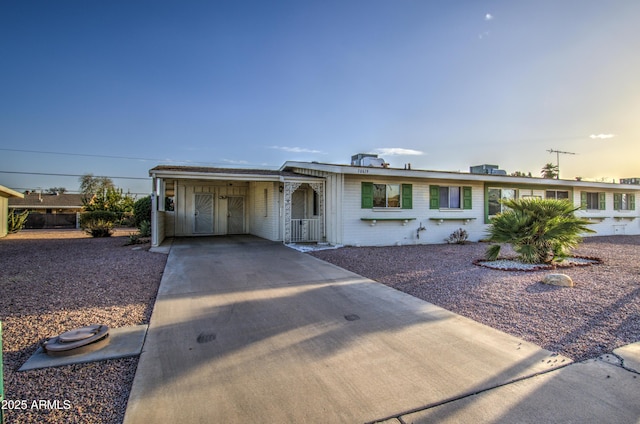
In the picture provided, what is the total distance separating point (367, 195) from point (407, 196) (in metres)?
1.84

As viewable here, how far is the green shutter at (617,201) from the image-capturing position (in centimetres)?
1767

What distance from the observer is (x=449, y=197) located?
13.4 metres

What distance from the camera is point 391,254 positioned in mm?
9750

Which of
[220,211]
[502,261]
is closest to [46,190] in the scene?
[220,211]

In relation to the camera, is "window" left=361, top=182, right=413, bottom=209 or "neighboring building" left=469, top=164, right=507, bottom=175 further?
"neighboring building" left=469, top=164, right=507, bottom=175

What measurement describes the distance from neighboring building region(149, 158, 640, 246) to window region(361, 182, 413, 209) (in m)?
0.04

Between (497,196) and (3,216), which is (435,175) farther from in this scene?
(3,216)

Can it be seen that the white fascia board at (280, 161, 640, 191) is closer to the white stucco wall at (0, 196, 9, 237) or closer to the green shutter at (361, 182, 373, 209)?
the green shutter at (361, 182, 373, 209)

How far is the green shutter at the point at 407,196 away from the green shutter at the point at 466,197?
2.81 meters

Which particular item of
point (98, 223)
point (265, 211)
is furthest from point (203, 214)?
point (98, 223)

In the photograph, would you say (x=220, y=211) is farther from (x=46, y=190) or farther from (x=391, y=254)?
(x=46, y=190)

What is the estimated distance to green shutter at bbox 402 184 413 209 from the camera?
40.5 feet

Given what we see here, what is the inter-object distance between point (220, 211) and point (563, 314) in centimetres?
1490

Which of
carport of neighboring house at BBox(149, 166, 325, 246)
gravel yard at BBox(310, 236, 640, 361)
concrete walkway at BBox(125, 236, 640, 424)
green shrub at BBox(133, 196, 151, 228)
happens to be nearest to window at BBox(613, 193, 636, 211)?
gravel yard at BBox(310, 236, 640, 361)
